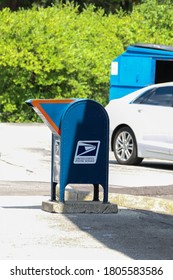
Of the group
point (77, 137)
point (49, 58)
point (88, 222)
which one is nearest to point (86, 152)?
point (77, 137)

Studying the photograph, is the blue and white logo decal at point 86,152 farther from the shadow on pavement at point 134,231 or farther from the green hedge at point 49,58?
the green hedge at point 49,58

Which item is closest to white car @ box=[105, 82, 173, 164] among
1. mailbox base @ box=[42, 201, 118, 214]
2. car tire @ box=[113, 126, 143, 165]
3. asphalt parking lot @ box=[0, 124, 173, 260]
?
car tire @ box=[113, 126, 143, 165]

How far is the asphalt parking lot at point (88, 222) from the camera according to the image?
9.25 m

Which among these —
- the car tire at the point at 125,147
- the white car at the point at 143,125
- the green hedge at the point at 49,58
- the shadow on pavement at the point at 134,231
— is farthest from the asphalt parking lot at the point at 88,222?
the green hedge at the point at 49,58

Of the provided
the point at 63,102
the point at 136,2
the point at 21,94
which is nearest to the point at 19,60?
the point at 21,94

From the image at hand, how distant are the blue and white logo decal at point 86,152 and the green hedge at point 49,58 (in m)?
15.1

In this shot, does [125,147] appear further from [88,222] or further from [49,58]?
[49,58]

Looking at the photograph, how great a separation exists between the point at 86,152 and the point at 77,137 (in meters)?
0.19

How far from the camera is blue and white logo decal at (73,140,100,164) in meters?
11.7

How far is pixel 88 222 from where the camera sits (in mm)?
11102

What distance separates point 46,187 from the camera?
1422 cm

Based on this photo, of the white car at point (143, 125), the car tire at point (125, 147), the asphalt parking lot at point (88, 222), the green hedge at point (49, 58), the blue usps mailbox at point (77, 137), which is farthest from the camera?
the green hedge at point (49, 58)

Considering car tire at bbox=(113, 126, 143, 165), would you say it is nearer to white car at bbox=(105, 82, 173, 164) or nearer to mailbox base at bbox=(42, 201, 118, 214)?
white car at bbox=(105, 82, 173, 164)

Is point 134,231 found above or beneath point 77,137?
beneath
